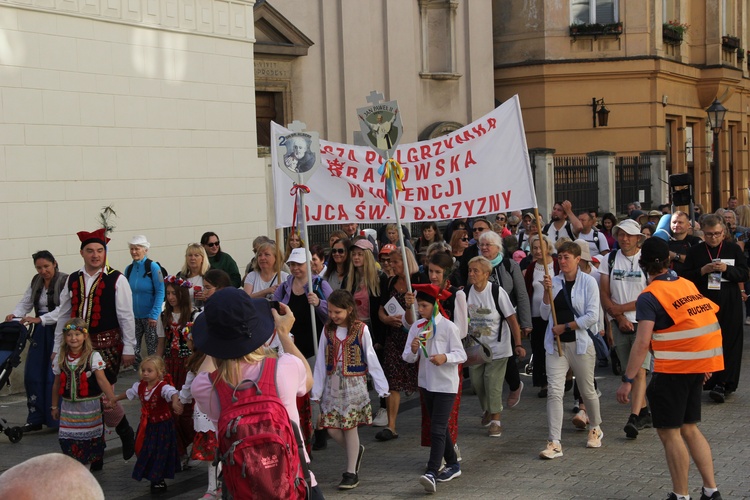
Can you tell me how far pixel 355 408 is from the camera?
8.36m

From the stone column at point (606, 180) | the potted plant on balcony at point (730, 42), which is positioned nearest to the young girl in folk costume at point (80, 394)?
the stone column at point (606, 180)

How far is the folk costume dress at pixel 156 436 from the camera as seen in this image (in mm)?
8258

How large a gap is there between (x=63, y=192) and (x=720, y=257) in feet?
24.7

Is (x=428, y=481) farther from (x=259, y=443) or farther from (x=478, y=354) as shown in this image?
(x=259, y=443)

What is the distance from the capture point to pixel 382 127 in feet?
33.3

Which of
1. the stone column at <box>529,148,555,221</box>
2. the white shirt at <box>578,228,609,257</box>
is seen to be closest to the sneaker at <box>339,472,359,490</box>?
the white shirt at <box>578,228,609,257</box>

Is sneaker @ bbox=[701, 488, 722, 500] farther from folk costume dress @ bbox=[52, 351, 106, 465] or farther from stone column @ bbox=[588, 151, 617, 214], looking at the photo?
stone column @ bbox=[588, 151, 617, 214]

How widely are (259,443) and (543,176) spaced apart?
68.5 ft

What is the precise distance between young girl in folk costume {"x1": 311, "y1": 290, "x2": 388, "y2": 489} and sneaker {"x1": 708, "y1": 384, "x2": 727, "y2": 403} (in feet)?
13.1

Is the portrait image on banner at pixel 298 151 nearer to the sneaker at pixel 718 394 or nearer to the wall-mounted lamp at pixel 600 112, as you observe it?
the sneaker at pixel 718 394

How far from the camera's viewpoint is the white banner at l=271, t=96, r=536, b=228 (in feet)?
33.5

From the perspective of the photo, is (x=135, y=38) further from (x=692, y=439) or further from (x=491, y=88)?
(x=491, y=88)

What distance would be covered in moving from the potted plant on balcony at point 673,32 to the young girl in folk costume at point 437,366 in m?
25.9

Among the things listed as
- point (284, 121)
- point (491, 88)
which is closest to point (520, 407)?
point (284, 121)
